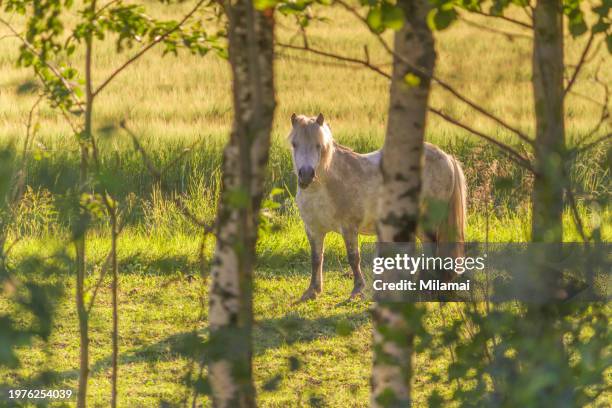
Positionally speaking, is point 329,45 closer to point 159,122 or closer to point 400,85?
point 159,122

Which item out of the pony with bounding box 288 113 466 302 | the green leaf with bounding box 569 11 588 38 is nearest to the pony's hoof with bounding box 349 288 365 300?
the pony with bounding box 288 113 466 302

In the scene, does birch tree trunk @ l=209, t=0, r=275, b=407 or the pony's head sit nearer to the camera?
birch tree trunk @ l=209, t=0, r=275, b=407

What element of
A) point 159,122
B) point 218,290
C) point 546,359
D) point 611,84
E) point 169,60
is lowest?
point 546,359

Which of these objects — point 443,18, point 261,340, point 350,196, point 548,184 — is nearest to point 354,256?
point 350,196

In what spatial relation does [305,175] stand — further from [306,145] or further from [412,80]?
[412,80]

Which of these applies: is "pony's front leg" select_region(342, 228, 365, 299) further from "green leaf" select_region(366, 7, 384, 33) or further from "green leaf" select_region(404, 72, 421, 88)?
"green leaf" select_region(366, 7, 384, 33)

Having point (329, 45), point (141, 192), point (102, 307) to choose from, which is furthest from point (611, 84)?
point (102, 307)

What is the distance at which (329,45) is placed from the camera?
22922 mm

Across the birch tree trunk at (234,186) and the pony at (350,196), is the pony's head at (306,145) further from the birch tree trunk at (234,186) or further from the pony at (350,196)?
the birch tree trunk at (234,186)

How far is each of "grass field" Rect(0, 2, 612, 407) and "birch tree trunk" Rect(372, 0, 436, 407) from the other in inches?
5.4

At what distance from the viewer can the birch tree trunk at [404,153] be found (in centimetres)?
304

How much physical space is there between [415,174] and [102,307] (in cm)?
571

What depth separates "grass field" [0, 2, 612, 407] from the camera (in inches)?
207

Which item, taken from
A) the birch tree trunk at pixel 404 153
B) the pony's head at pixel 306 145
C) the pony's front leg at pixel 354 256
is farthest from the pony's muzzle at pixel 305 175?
the birch tree trunk at pixel 404 153
